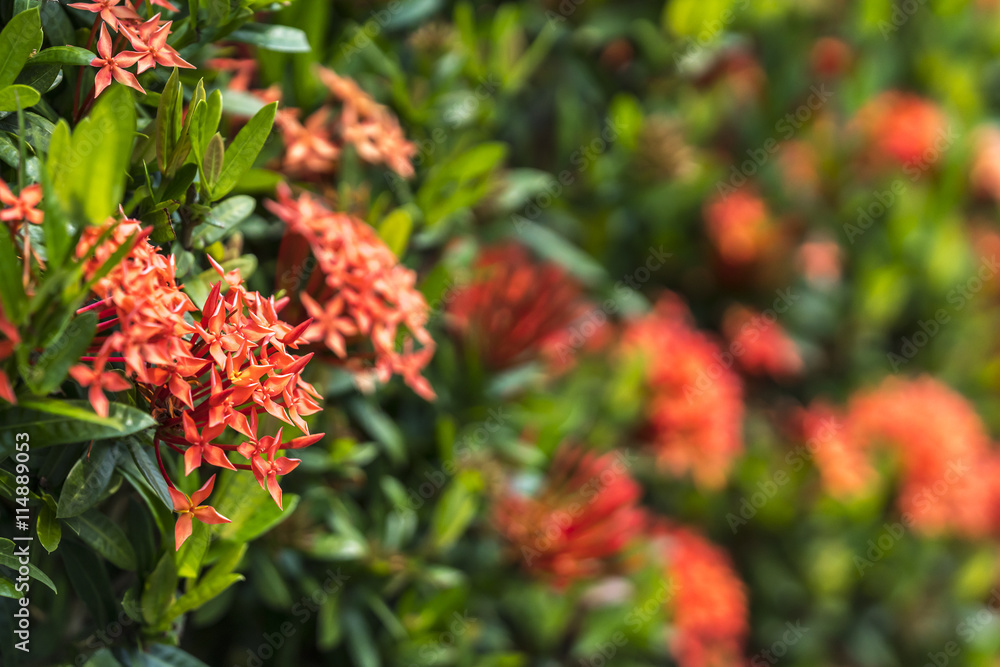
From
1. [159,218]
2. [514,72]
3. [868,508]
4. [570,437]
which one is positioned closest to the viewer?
[159,218]

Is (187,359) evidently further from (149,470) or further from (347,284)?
(347,284)

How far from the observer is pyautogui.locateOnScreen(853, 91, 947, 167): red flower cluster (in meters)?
1.69

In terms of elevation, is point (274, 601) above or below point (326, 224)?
below

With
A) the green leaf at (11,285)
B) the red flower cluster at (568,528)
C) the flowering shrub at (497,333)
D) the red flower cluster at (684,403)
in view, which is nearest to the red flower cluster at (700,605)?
the flowering shrub at (497,333)

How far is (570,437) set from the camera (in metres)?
1.24

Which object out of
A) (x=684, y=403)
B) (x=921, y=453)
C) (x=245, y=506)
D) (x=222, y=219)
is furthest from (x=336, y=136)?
(x=921, y=453)

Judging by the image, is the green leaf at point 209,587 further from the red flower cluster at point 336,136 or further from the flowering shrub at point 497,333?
the red flower cluster at point 336,136

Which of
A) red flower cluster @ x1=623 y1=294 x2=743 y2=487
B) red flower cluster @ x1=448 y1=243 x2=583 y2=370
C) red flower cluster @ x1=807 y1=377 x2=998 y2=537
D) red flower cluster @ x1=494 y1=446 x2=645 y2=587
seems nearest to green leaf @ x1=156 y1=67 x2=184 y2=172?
red flower cluster @ x1=448 y1=243 x2=583 y2=370

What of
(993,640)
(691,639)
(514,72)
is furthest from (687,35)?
(993,640)

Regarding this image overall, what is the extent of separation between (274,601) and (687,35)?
106cm

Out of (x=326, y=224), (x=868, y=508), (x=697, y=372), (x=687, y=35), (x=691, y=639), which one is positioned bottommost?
(x=691, y=639)

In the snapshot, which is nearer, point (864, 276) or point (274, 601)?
point (274, 601)

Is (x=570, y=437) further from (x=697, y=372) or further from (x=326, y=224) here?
(x=326, y=224)

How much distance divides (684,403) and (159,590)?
0.92m
